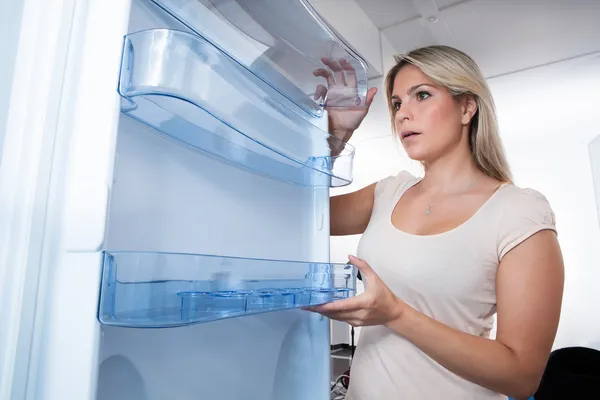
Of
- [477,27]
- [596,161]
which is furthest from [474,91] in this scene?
[596,161]

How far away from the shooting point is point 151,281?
34 cm

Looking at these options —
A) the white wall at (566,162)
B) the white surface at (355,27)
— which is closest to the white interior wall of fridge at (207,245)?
the white surface at (355,27)

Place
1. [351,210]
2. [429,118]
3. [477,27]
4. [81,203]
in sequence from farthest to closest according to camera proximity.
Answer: [477,27], [351,210], [429,118], [81,203]

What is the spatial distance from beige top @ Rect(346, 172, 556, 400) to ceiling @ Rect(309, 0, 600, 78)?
3.49 feet

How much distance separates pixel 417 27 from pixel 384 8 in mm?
207

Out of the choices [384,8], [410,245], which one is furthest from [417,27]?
[410,245]

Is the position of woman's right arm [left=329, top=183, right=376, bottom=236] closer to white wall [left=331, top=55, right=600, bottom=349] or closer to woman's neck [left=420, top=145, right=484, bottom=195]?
woman's neck [left=420, top=145, right=484, bottom=195]

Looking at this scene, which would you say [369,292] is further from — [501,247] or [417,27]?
[417,27]

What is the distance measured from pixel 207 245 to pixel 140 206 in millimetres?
107

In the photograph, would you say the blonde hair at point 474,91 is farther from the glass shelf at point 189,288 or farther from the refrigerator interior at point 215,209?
the glass shelf at point 189,288

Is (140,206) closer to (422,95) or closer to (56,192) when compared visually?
(56,192)

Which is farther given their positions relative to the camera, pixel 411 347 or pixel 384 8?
pixel 384 8

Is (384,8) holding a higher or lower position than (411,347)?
higher

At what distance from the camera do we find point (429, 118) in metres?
0.94
